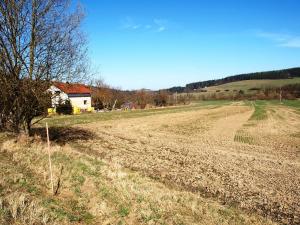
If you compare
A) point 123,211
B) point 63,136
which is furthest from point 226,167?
point 63,136

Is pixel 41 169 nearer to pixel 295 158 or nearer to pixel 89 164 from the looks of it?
pixel 89 164

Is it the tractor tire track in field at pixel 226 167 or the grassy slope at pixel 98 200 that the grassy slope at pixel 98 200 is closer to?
A: the grassy slope at pixel 98 200

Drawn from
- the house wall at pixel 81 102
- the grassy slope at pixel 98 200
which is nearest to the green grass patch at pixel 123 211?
the grassy slope at pixel 98 200

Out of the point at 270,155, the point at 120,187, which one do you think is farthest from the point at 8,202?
the point at 270,155

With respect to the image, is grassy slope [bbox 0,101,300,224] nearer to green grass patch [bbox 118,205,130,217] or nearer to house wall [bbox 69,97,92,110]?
green grass patch [bbox 118,205,130,217]

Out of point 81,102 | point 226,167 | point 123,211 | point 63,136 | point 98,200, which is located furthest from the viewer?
point 81,102

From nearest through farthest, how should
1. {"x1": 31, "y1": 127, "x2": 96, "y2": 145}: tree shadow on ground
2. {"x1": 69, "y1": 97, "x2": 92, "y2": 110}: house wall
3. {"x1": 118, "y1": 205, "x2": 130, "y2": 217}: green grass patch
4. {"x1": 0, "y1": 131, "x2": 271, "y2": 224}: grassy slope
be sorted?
{"x1": 0, "y1": 131, "x2": 271, "y2": 224}: grassy slope → {"x1": 118, "y1": 205, "x2": 130, "y2": 217}: green grass patch → {"x1": 31, "y1": 127, "x2": 96, "y2": 145}: tree shadow on ground → {"x1": 69, "y1": 97, "x2": 92, "y2": 110}: house wall

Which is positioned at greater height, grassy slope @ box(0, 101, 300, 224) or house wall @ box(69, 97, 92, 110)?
house wall @ box(69, 97, 92, 110)

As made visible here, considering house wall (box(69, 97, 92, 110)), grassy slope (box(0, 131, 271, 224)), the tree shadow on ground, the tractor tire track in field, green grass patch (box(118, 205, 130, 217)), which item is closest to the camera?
grassy slope (box(0, 131, 271, 224))

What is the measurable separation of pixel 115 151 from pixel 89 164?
4901mm

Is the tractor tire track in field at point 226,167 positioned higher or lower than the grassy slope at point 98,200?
lower

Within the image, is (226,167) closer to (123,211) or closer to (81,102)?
(123,211)

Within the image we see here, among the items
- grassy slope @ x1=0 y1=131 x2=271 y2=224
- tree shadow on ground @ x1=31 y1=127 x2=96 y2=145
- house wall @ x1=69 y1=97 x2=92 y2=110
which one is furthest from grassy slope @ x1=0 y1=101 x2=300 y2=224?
house wall @ x1=69 y1=97 x2=92 y2=110

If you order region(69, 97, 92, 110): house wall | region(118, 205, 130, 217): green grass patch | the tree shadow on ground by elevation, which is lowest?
region(118, 205, 130, 217): green grass patch
